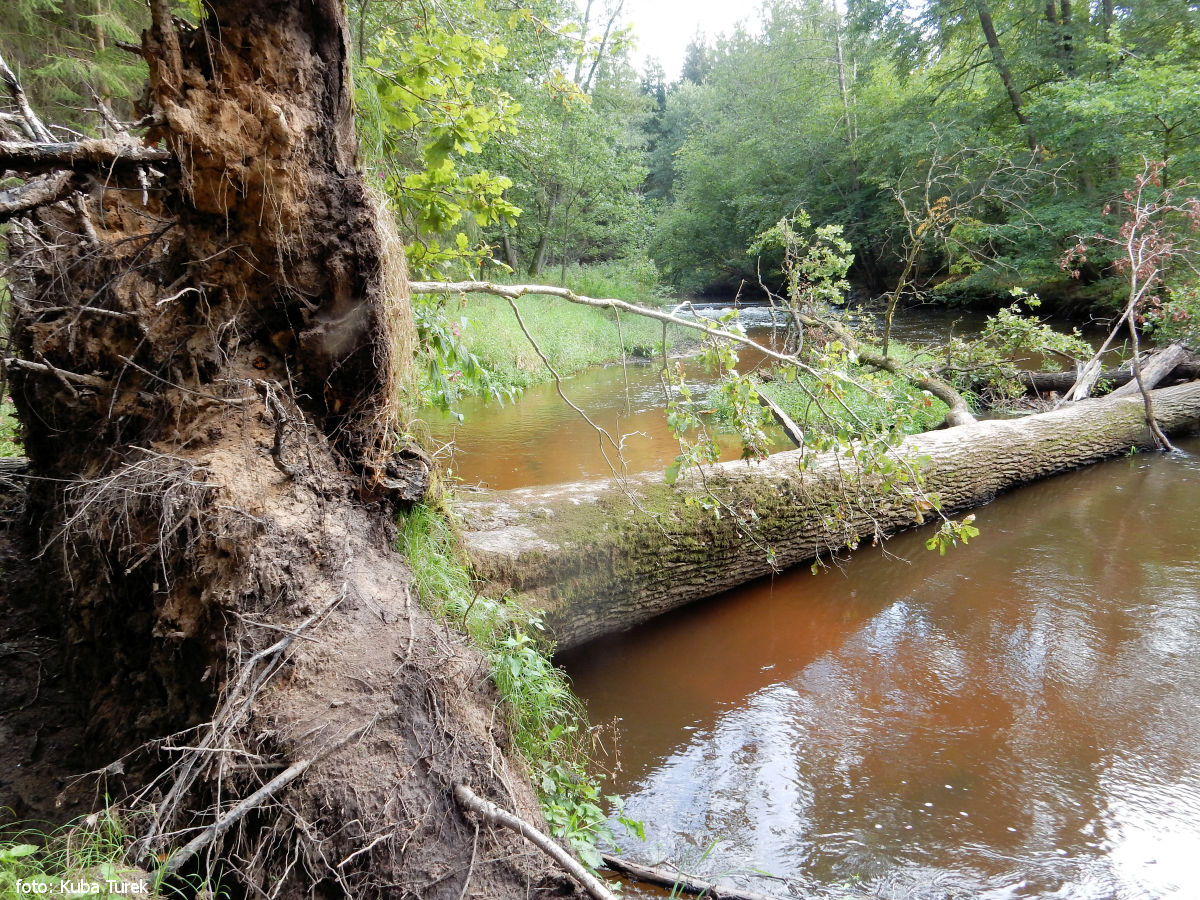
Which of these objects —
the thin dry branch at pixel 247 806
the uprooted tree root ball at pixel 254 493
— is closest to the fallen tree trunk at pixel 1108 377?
the uprooted tree root ball at pixel 254 493

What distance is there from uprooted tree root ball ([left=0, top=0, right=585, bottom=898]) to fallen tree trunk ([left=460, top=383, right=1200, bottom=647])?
1.21 meters

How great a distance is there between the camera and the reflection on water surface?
2471 mm

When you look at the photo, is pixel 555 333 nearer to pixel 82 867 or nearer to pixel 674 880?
pixel 674 880

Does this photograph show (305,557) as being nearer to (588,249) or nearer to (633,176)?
(633,176)

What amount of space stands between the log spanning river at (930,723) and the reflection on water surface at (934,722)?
0.03ft

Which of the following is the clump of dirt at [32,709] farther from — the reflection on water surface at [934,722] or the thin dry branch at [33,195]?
the reflection on water surface at [934,722]

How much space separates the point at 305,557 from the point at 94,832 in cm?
84

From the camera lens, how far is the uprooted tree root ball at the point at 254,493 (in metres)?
1.66

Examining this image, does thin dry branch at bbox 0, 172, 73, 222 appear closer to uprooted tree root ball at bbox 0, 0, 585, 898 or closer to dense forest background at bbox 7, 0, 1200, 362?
uprooted tree root ball at bbox 0, 0, 585, 898

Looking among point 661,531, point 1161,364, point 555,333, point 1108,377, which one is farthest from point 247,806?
point 555,333

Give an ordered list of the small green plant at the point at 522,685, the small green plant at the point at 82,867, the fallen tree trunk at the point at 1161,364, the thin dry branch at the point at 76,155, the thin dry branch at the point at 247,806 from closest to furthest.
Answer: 1. the small green plant at the point at 82,867
2. the thin dry branch at the point at 247,806
3. the thin dry branch at the point at 76,155
4. the small green plant at the point at 522,685
5. the fallen tree trunk at the point at 1161,364

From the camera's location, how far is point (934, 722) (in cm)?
325

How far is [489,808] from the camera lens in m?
1.76

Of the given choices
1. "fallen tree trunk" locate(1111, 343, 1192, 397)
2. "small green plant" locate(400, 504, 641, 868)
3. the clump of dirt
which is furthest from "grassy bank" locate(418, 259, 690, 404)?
"fallen tree trunk" locate(1111, 343, 1192, 397)
